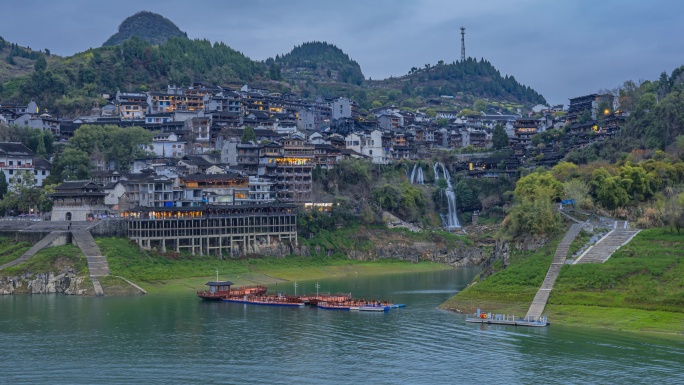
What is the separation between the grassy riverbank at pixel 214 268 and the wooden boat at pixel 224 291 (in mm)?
6837

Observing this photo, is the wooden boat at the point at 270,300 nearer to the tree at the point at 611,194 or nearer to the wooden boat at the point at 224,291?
the wooden boat at the point at 224,291

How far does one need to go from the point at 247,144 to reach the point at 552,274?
7319 centimetres

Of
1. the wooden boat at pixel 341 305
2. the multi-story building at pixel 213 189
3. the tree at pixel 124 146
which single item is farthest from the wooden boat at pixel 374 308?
the tree at pixel 124 146

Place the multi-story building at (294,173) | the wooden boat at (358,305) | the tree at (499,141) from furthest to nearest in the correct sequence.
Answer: the tree at (499,141)
the multi-story building at (294,173)
the wooden boat at (358,305)

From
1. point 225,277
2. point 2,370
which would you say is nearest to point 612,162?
point 225,277

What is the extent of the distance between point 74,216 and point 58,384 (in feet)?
210

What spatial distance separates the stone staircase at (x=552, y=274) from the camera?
7406 centimetres

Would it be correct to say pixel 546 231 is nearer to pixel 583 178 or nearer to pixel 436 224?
pixel 583 178

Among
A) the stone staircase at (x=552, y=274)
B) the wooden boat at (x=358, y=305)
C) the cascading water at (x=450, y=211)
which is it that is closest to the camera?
the stone staircase at (x=552, y=274)

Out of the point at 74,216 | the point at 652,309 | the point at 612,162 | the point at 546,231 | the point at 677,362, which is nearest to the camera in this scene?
the point at 677,362

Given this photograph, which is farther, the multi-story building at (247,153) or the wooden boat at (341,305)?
the multi-story building at (247,153)

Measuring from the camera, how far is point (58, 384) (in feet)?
175

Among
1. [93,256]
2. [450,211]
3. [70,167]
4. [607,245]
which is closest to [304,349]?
[607,245]

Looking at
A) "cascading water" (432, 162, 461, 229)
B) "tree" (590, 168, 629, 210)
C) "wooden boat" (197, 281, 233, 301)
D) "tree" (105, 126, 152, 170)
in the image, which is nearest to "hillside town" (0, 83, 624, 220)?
"tree" (105, 126, 152, 170)
